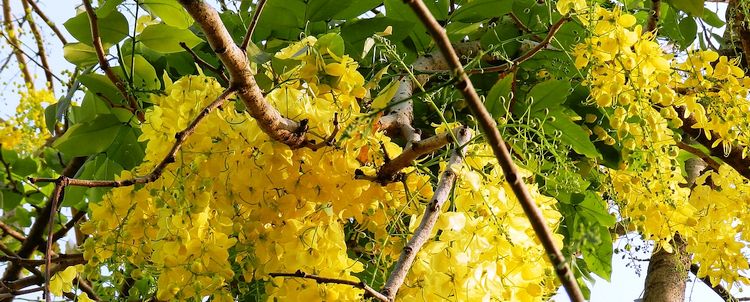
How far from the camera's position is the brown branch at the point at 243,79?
0.57 metres

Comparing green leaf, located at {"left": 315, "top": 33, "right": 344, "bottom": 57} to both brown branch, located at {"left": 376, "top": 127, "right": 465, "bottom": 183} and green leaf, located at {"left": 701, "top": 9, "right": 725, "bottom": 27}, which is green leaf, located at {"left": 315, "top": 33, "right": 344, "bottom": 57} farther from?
green leaf, located at {"left": 701, "top": 9, "right": 725, "bottom": 27}

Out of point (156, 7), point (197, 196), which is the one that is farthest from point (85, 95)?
point (197, 196)

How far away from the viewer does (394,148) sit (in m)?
0.86

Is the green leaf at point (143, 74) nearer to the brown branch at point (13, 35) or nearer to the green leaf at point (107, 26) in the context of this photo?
the green leaf at point (107, 26)

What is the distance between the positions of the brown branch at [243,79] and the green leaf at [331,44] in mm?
111

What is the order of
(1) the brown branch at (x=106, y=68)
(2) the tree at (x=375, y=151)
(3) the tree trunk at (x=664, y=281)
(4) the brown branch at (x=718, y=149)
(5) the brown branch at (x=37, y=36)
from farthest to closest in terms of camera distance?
(5) the brown branch at (x=37, y=36) → (3) the tree trunk at (x=664, y=281) → (4) the brown branch at (x=718, y=149) → (1) the brown branch at (x=106, y=68) → (2) the tree at (x=375, y=151)

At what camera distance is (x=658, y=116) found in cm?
101

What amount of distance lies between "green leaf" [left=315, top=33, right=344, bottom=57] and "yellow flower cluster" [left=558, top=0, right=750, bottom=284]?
0.29m

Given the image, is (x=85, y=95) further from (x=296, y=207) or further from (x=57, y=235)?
(x=57, y=235)

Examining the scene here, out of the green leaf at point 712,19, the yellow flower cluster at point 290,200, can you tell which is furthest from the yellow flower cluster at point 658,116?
the yellow flower cluster at point 290,200

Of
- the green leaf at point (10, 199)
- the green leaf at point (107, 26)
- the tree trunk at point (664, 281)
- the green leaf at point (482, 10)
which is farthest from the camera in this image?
the green leaf at point (10, 199)

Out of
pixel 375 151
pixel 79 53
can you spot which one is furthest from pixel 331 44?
pixel 79 53

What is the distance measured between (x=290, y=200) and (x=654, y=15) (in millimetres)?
538

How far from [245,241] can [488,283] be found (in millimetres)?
261
